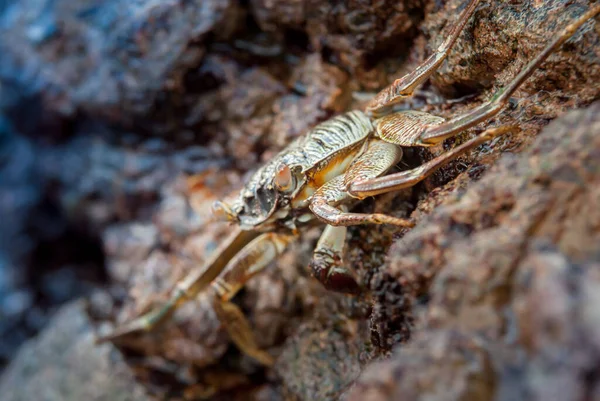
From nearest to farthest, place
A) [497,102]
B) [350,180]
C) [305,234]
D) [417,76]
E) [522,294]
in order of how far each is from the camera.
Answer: [522,294] < [497,102] < [350,180] < [417,76] < [305,234]

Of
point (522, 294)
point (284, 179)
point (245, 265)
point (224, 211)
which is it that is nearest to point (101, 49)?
point (224, 211)

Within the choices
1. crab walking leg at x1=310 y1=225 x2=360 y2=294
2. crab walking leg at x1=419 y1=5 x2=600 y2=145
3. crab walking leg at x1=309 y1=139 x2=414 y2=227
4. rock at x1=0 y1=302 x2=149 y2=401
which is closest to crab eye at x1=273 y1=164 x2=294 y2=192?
crab walking leg at x1=309 y1=139 x2=414 y2=227

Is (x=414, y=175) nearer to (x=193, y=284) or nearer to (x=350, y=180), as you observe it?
(x=350, y=180)

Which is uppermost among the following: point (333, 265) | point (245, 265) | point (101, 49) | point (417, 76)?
point (101, 49)

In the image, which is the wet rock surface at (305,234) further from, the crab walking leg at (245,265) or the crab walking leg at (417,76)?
the crab walking leg at (245,265)

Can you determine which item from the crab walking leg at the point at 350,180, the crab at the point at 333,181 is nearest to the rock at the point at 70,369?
the crab at the point at 333,181

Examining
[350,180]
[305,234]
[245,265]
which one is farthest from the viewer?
[305,234]

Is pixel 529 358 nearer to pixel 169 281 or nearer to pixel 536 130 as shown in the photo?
pixel 536 130

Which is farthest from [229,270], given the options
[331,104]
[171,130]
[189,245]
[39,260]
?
[39,260]
